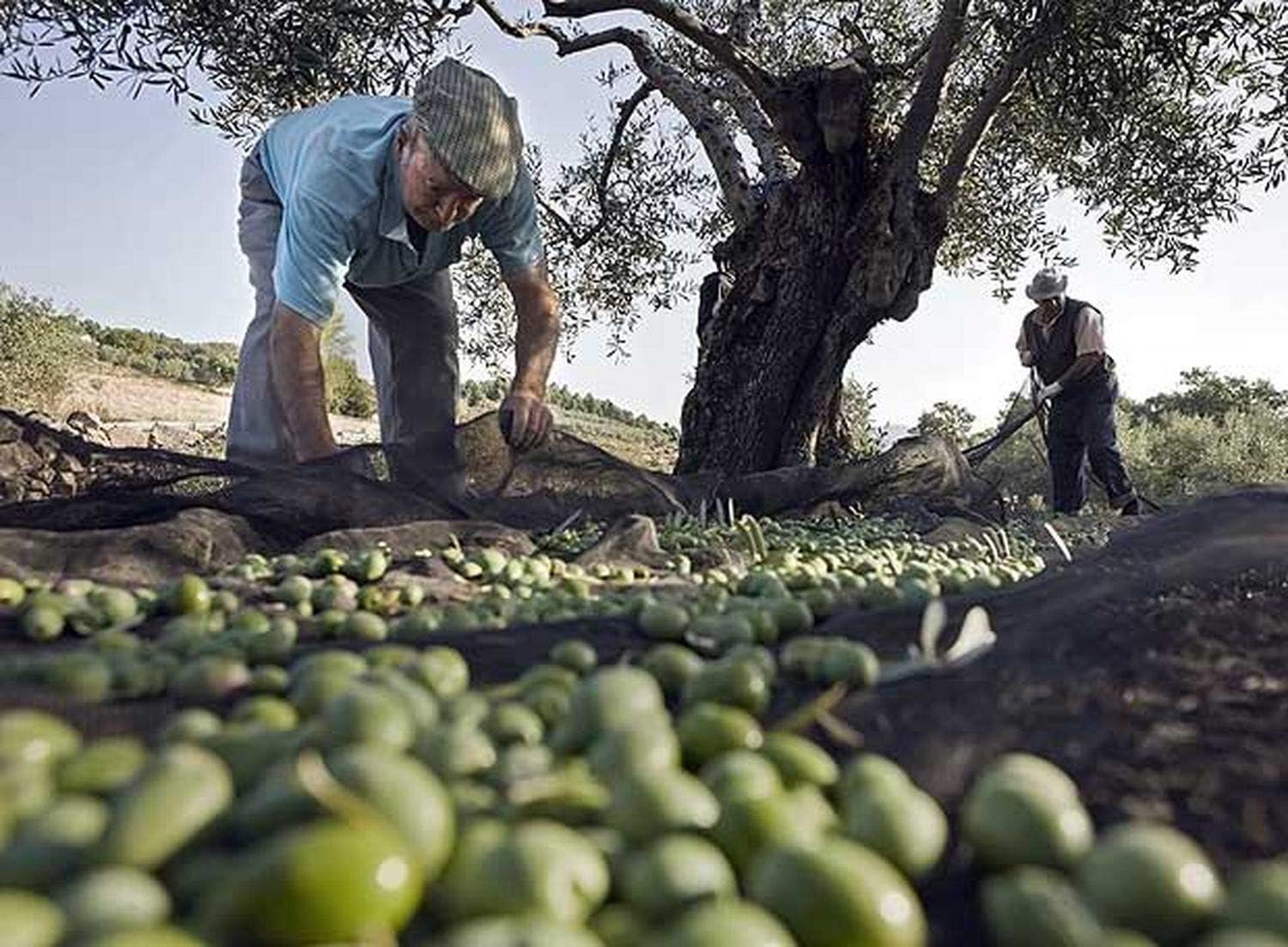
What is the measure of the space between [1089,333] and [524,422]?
24.6 ft

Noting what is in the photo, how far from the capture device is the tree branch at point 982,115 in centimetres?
747

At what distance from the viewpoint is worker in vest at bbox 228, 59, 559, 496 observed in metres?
4.83

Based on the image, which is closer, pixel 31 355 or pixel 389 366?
pixel 389 366

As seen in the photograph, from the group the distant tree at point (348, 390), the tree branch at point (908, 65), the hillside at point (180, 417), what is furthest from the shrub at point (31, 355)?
the tree branch at point (908, 65)

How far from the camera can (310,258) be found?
4.82 meters

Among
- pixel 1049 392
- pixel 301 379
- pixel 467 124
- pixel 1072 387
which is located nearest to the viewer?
pixel 467 124

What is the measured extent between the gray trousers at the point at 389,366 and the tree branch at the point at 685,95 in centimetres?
361

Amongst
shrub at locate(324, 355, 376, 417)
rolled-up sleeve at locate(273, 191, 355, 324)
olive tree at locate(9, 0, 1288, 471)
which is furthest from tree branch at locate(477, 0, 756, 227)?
shrub at locate(324, 355, 376, 417)

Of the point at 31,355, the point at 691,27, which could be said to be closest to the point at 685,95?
the point at 691,27

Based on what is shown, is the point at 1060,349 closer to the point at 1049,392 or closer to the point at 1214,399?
the point at 1049,392

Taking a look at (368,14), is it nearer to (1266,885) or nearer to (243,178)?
(243,178)

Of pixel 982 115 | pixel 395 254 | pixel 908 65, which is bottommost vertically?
pixel 395 254

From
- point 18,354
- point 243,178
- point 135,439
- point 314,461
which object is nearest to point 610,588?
point 314,461

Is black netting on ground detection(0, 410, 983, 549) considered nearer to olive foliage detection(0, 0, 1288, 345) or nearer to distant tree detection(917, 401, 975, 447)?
olive foliage detection(0, 0, 1288, 345)
